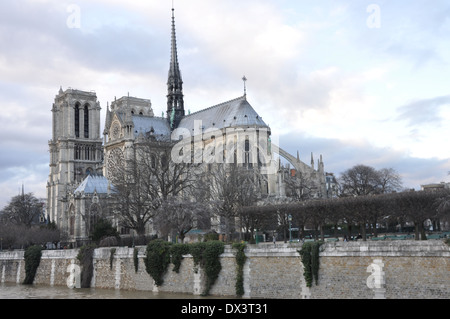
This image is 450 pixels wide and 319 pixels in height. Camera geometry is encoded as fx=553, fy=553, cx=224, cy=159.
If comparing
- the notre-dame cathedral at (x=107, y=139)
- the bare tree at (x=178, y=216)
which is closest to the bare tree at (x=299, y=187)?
the notre-dame cathedral at (x=107, y=139)

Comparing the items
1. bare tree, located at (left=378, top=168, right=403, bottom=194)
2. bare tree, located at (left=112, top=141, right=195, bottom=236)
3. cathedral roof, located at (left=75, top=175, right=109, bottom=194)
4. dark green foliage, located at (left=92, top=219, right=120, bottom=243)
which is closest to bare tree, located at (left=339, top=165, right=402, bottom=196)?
bare tree, located at (left=378, top=168, right=403, bottom=194)

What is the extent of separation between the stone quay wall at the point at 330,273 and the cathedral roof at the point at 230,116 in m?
34.4

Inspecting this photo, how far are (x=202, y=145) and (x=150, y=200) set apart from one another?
85.2ft

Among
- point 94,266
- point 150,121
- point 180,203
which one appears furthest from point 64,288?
point 150,121

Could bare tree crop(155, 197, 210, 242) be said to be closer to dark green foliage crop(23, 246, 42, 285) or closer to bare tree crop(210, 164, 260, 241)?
bare tree crop(210, 164, 260, 241)

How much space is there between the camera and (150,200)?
46.3 m

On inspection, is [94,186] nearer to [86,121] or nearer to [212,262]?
[86,121]

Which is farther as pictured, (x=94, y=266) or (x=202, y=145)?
(x=202, y=145)

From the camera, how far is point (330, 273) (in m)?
25.5

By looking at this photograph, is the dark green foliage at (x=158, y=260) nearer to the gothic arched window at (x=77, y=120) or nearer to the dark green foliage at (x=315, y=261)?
the dark green foliage at (x=315, y=261)

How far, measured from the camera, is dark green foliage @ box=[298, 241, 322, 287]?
84.8 feet

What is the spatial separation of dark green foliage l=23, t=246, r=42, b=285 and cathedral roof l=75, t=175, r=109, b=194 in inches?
847
